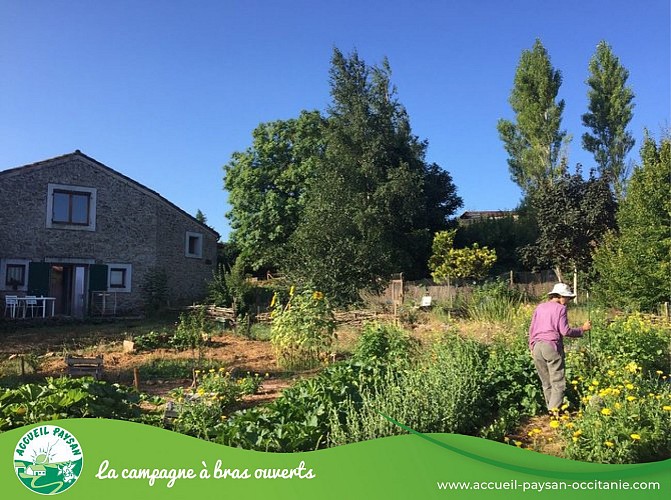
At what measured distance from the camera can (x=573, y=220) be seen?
20.5 metres

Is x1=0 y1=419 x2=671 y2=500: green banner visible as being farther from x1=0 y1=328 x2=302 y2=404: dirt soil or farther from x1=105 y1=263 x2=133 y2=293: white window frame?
x1=105 y1=263 x2=133 y2=293: white window frame

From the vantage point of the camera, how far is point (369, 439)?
13.7 feet

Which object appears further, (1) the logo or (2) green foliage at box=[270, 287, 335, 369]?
(2) green foliage at box=[270, 287, 335, 369]

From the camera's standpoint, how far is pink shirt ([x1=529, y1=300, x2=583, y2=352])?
5.85m

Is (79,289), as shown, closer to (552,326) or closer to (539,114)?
(552,326)

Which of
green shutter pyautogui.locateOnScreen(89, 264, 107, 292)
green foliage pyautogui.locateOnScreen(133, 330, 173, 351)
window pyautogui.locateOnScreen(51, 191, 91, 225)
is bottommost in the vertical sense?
green foliage pyautogui.locateOnScreen(133, 330, 173, 351)

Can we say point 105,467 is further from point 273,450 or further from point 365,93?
point 365,93

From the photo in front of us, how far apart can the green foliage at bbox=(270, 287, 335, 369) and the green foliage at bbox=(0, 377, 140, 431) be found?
4.60 m

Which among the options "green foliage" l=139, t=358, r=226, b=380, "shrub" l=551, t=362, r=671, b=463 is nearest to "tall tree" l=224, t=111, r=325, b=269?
"green foliage" l=139, t=358, r=226, b=380

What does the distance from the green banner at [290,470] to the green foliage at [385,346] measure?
243 cm

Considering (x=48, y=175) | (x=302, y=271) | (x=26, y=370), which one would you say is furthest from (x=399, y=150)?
(x=26, y=370)

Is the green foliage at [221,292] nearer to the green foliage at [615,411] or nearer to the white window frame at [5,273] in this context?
the white window frame at [5,273]

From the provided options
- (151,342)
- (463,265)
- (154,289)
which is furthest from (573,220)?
(154,289)

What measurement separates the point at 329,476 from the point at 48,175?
67.2 feet
